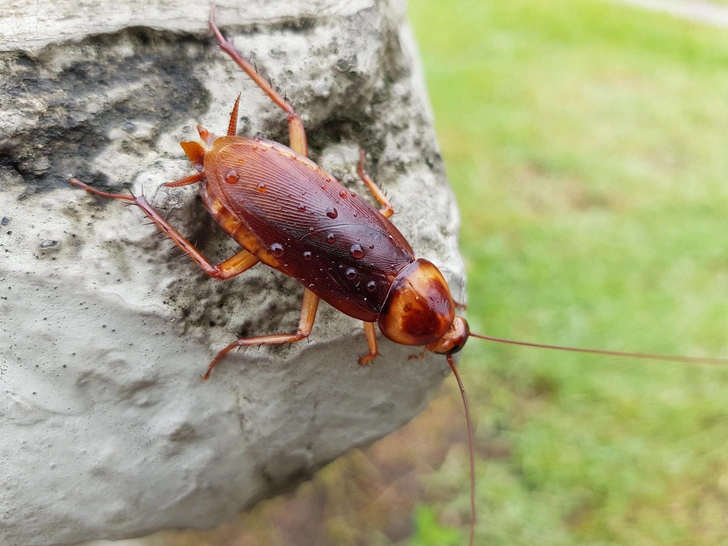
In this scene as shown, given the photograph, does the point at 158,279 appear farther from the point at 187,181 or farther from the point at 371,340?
the point at 371,340

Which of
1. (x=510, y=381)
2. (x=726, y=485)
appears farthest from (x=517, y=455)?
(x=726, y=485)

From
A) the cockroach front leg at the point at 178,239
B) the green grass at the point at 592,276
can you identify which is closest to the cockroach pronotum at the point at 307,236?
the cockroach front leg at the point at 178,239

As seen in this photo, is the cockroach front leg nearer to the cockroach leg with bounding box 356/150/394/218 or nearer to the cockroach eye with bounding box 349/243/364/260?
the cockroach eye with bounding box 349/243/364/260

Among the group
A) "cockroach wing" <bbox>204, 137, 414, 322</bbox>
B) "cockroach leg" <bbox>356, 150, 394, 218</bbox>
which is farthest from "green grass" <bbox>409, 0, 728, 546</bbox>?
"cockroach leg" <bbox>356, 150, 394, 218</bbox>

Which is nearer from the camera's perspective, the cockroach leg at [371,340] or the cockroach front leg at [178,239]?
the cockroach front leg at [178,239]

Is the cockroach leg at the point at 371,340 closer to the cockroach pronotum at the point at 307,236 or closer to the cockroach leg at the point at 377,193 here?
the cockroach pronotum at the point at 307,236

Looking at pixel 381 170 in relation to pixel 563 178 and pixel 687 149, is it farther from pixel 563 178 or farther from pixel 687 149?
pixel 687 149

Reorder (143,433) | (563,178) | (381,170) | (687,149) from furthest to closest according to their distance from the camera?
(687,149), (563,178), (381,170), (143,433)

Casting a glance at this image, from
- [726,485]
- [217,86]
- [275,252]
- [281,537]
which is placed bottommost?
[281,537]
